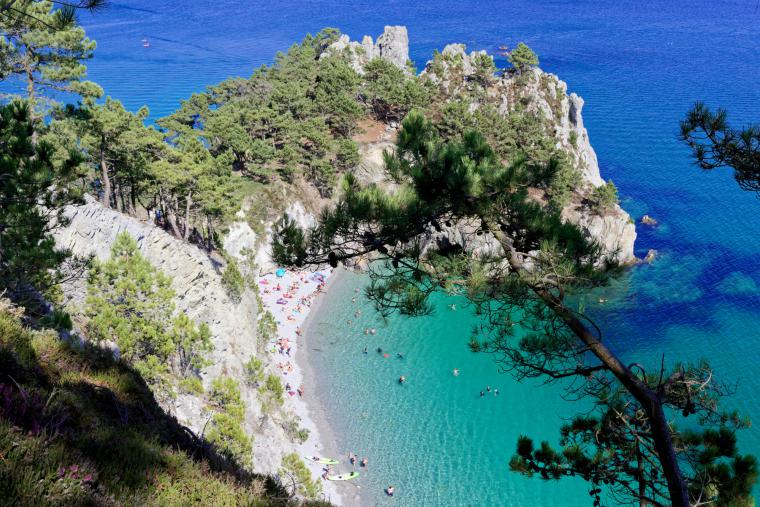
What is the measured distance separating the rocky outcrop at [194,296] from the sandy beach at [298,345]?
1852 mm

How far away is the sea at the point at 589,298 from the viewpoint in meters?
20.3

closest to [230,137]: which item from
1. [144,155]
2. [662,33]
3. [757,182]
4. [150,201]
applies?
[150,201]

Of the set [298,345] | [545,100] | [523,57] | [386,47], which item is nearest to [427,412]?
[298,345]

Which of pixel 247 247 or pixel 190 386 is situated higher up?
pixel 190 386

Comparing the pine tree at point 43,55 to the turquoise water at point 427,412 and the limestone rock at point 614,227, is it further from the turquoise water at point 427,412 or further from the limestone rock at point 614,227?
the limestone rock at point 614,227

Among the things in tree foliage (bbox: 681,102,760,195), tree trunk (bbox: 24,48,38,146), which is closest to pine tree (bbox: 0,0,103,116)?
tree trunk (bbox: 24,48,38,146)

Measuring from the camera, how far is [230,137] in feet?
103

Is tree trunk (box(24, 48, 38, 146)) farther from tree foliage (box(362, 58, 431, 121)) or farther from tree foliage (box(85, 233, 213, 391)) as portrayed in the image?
tree foliage (box(362, 58, 431, 121))

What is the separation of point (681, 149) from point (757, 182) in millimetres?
54674

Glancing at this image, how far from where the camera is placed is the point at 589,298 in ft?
75.8

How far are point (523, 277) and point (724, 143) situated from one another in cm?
325

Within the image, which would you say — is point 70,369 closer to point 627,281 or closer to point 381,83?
point 627,281

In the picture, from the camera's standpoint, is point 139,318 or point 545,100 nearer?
point 139,318

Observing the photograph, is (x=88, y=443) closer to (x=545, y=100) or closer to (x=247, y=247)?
(x=247, y=247)
